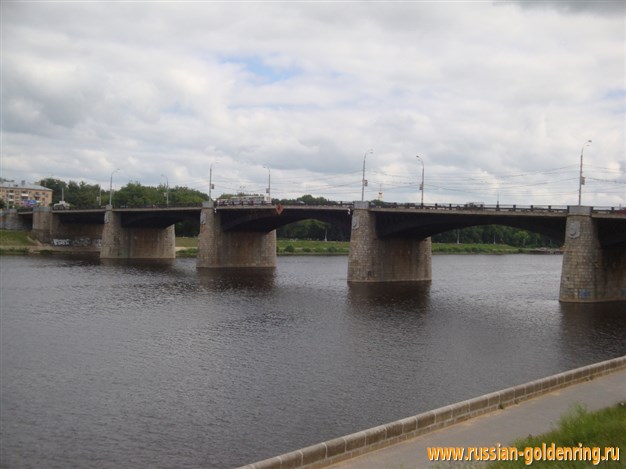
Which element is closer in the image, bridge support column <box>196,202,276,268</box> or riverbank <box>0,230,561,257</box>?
bridge support column <box>196,202,276,268</box>

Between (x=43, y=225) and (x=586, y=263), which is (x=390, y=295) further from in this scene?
(x=43, y=225)

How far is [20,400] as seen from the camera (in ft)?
81.7

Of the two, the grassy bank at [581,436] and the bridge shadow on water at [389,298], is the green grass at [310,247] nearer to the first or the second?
the bridge shadow on water at [389,298]

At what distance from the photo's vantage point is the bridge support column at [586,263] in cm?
5597

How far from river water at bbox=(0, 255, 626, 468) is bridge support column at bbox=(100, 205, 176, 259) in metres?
46.5

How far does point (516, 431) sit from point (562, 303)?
4399 centimetres

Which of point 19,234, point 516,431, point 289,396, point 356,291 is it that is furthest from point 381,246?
point 19,234

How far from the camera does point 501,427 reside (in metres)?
17.8

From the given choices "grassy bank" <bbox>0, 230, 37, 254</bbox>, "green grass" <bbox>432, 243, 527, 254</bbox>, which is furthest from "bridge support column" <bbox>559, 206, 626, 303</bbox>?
"grassy bank" <bbox>0, 230, 37, 254</bbox>

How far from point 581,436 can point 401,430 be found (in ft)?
14.7

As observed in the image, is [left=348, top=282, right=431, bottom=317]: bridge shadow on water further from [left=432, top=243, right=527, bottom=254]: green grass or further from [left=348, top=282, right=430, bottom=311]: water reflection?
[left=432, top=243, right=527, bottom=254]: green grass

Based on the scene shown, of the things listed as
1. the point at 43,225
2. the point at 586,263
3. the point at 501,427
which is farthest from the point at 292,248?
the point at 501,427

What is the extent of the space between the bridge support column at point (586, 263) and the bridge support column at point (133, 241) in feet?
257

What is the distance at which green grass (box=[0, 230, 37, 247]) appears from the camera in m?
119
